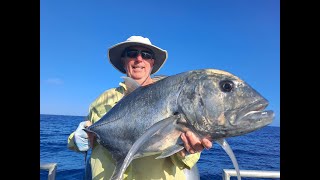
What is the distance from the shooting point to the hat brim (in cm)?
411

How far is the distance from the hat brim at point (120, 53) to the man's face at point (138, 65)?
0.10 meters

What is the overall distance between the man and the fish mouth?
1.38ft

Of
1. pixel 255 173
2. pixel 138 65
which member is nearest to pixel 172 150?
pixel 138 65

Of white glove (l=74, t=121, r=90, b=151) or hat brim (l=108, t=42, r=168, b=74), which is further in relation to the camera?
hat brim (l=108, t=42, r=168, b=74)

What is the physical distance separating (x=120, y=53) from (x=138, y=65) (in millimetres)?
→ 583

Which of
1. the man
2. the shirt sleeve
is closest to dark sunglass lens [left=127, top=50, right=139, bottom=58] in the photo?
the man

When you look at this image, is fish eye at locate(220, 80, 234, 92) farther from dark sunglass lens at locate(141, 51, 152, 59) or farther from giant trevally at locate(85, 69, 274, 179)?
dark sunglass lens at locate(141, 51, 152, 59)

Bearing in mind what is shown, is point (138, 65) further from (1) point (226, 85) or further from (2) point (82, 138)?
(1) point (226, 85)

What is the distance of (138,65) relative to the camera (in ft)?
13.0

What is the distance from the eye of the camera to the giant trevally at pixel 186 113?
8.24 feet

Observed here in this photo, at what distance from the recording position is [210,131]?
2.56 metres

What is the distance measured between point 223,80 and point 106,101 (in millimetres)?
1757
